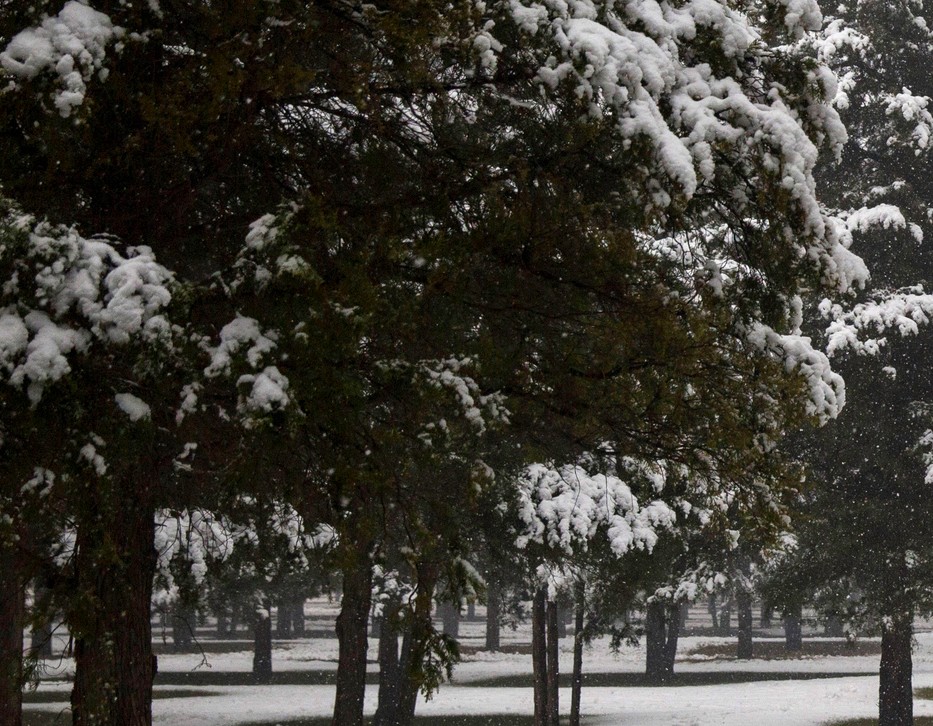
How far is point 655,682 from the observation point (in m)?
32.2

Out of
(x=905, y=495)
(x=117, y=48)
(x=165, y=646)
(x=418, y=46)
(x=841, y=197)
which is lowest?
(x=165, y=646)

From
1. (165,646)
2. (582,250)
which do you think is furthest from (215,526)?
(165,646)

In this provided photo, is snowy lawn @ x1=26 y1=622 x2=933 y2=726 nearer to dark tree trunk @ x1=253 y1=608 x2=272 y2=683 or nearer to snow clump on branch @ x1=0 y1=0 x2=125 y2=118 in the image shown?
dark tree trunk @ x1=253 y1=608 x2=272 y2=683

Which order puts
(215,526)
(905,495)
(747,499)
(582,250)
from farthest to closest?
(905,495)
(215,526)
(747,499)
(582,250)

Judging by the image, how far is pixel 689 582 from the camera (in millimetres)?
19750

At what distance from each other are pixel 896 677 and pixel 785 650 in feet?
89.6

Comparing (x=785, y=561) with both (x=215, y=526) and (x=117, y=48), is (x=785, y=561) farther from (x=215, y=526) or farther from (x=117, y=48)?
(x=117, y=48)

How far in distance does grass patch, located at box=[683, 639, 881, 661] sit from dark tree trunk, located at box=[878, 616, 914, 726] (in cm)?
2320

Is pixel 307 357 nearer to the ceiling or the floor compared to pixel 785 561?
nearer to the ceiling

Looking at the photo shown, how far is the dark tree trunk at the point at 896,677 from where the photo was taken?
60.8ft

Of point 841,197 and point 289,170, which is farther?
point 841,197

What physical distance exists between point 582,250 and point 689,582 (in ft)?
46.6

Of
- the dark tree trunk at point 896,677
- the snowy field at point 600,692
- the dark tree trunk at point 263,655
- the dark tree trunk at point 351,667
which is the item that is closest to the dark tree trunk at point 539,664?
the dark tree trunk at point 351,667

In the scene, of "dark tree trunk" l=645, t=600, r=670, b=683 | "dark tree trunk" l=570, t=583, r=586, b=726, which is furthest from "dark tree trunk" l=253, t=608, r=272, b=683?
"dark tree trunk" l=570, t=583, r=586, b=726
